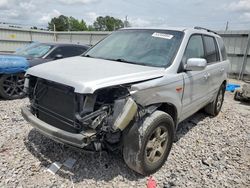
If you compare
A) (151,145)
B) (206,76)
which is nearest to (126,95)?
(151,145)

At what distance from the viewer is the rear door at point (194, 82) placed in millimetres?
3396

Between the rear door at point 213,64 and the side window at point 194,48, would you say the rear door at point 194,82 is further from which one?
the rear door at point 213,64

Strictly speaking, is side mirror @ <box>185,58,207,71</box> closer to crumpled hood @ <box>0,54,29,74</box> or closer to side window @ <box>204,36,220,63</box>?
side window @ <box>204,36,220,63</box>

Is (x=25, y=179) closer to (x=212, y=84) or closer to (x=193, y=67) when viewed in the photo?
(x=193, y=67)

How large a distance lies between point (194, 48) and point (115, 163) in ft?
7.52

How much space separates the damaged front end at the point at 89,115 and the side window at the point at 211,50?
8.24ft

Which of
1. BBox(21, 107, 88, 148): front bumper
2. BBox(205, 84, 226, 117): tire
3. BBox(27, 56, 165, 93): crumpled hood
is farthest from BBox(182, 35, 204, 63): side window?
BBox(21, 107, 88, 148): front bumper

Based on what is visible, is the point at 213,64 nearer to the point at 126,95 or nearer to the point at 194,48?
the point at 194,48

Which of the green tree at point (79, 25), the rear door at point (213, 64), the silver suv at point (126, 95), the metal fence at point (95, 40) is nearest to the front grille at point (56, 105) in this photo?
the silver suv at point (126, 95)

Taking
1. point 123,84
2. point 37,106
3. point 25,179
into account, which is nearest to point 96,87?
point 123,84

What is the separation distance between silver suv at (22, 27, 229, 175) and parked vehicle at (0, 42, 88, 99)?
2603 millimetres

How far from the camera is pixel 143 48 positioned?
340 cm

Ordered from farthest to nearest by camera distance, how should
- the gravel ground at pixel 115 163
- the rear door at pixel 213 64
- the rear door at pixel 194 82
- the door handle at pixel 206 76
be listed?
the rear door at pixel 213 64 → the door handle at pixel 206 76 → the rear door at pixel 194 82 → the gravel ground at pixel 115 163

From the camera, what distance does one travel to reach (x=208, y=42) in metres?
4.39
